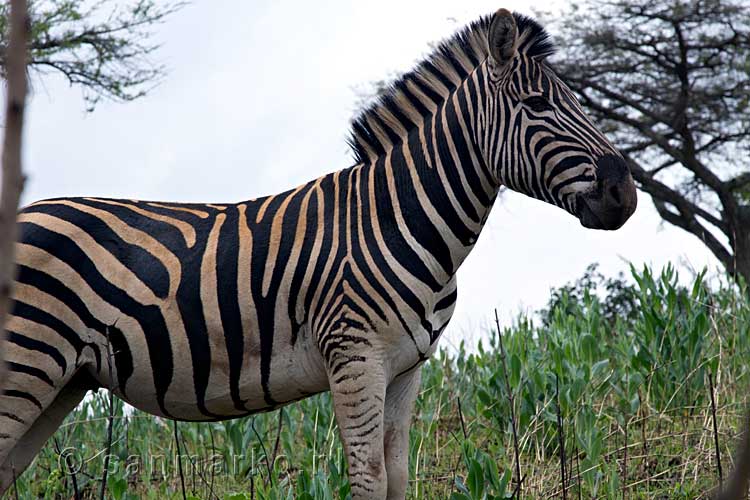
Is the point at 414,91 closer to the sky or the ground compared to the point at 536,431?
closer to the sky

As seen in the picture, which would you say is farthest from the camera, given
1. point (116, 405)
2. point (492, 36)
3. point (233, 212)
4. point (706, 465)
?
point (116, 405)

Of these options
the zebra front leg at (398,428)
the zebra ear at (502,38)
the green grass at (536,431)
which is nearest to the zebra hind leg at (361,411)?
the zebra front leg at (398,428)

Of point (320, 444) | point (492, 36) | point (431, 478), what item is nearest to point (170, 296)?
point (492, 36)

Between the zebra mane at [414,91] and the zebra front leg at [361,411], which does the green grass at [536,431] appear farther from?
the zebra mane at [414,91]

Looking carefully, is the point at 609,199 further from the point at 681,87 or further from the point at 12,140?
the point at 681,87

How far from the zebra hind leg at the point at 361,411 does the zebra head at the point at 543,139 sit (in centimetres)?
104

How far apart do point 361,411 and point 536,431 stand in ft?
9.24

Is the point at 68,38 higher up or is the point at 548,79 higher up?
the point at 68,38

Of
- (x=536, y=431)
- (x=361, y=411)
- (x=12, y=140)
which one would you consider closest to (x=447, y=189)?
(x=361, y=411)

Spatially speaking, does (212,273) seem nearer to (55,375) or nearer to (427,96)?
(55,375)

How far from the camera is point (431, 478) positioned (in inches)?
215

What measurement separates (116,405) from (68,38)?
38.0ft

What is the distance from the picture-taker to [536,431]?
6.11 m

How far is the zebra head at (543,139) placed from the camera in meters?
3.66
